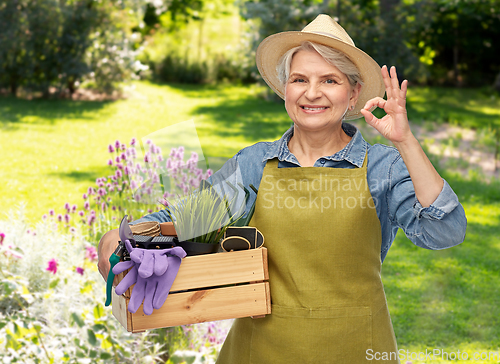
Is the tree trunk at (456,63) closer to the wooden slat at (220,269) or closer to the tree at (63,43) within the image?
the tree at (63,43)

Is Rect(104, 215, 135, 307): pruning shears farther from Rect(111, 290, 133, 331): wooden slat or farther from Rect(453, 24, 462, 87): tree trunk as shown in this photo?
Rect(453, 24, 462, 87): tree trunk

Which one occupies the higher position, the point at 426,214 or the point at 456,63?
the point at 426,214

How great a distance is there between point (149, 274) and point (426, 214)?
0.84m

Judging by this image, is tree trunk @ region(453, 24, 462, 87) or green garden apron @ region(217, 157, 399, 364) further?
tree trunk @ region(453, 24, 462, 87)

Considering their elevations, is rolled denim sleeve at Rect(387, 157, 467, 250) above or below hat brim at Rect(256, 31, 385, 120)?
below

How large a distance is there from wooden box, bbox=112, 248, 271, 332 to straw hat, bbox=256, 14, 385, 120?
77 centimetres

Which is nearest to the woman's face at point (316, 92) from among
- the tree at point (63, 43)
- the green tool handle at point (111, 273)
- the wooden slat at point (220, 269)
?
the wooden slat at point (220, 269)

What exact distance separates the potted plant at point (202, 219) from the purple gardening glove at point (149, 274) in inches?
4.7

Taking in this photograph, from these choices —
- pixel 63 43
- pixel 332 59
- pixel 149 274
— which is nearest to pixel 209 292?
pixel 149 274

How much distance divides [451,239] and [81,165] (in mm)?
7307

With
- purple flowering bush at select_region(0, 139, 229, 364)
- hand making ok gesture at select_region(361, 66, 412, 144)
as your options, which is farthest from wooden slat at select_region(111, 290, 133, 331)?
hand making ok gesture at select_region(361, 66, 412, 144)

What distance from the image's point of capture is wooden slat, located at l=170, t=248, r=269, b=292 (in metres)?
1.53

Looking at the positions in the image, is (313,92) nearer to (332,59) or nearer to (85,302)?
(332,59)

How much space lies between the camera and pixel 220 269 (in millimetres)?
1552
